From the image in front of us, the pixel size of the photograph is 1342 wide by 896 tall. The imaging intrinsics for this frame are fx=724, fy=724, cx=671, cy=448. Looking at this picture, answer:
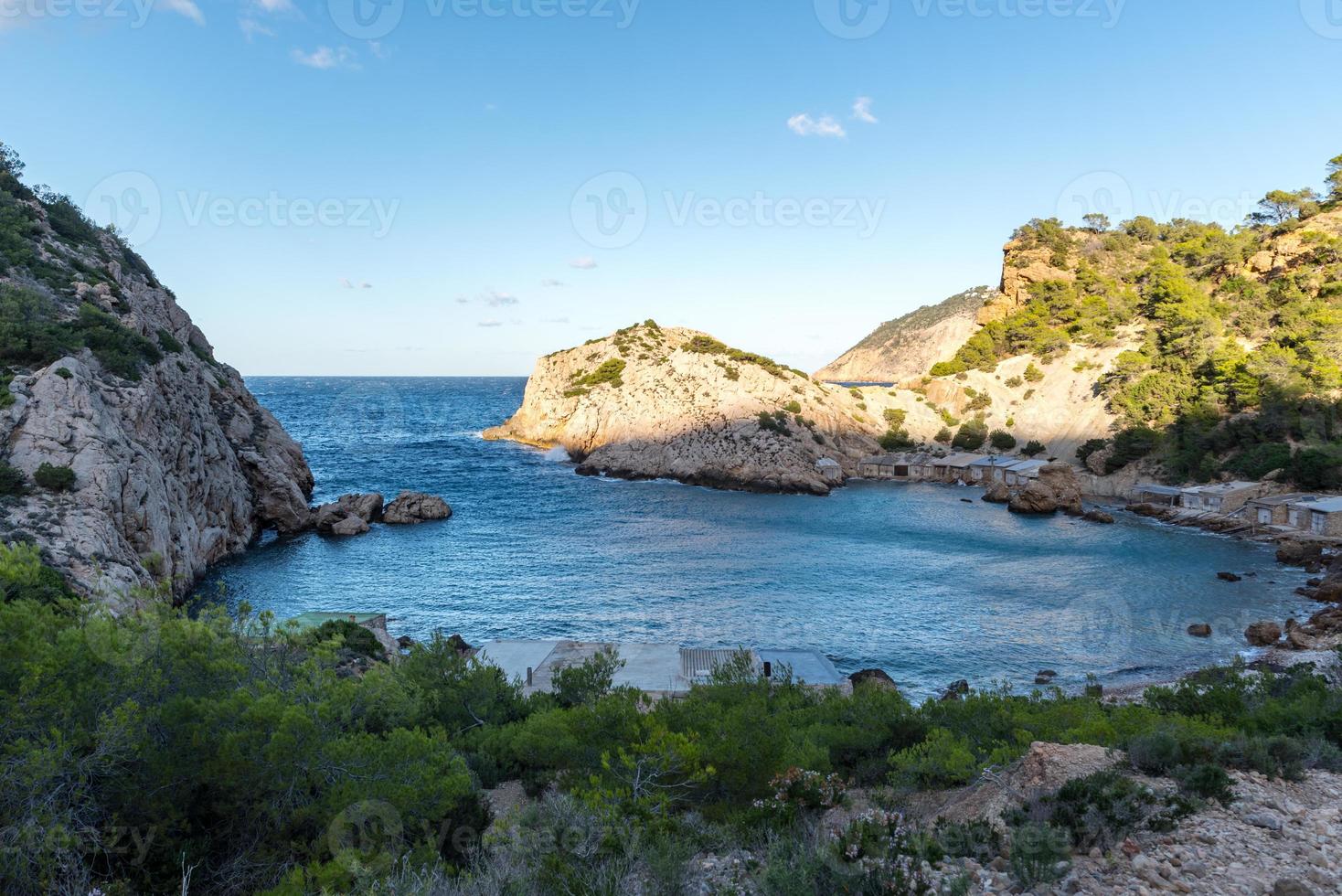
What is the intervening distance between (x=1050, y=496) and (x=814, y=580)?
25.1 meters

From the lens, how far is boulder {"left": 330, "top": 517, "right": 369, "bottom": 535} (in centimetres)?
4116

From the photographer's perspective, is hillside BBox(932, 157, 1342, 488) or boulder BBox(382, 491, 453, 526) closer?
boulder BBox(382, 491, 453, 526)

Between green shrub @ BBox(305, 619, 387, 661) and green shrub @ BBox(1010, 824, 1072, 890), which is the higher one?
green shrub @ BBox(1010, 824, 1072, 890)

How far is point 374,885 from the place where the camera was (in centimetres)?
543

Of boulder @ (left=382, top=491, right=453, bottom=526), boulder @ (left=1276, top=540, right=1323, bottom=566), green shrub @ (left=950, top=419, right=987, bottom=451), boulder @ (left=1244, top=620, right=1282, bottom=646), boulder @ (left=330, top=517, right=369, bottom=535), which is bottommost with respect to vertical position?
boulder @ (left=330, top=517, right=369, bottom=535)

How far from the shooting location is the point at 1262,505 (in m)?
41.5

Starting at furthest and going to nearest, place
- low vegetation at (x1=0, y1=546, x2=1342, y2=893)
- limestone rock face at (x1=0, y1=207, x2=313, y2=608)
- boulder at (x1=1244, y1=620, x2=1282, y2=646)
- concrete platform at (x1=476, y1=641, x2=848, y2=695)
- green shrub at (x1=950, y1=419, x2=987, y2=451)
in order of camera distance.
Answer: green shrub at (x1=950, y1=419, x2=987, y2=451), boulder at (x1=1244, y1=620, x2=1282, y2=646), limestone rock face at (x1=0, y1=207, x2=313, y2=608), concrete platform at (x1=476, y1=641, x2=848, y2=695), low vegetation at (x1=0, y1=546, x2=1342, y2=893)

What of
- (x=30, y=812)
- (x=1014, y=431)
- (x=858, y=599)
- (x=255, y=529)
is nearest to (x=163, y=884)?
(x=30, y=812)

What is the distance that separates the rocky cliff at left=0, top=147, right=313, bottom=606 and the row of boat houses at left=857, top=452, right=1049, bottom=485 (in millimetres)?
46639

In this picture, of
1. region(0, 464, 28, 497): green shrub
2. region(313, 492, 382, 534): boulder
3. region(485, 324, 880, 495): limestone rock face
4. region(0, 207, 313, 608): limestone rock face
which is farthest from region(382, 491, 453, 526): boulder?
region(0, 464, 28, 497): green shrub

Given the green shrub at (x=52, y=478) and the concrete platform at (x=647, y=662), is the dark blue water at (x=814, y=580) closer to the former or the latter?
the concrete platform at (x=647, y=662)

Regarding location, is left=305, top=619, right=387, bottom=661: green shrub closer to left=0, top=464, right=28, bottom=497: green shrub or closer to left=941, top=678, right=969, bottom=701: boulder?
left=0, top=464, right=28, bottom=497: green shrub

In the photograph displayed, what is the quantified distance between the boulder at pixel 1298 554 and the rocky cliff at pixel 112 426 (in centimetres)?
4429

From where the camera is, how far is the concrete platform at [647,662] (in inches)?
745
